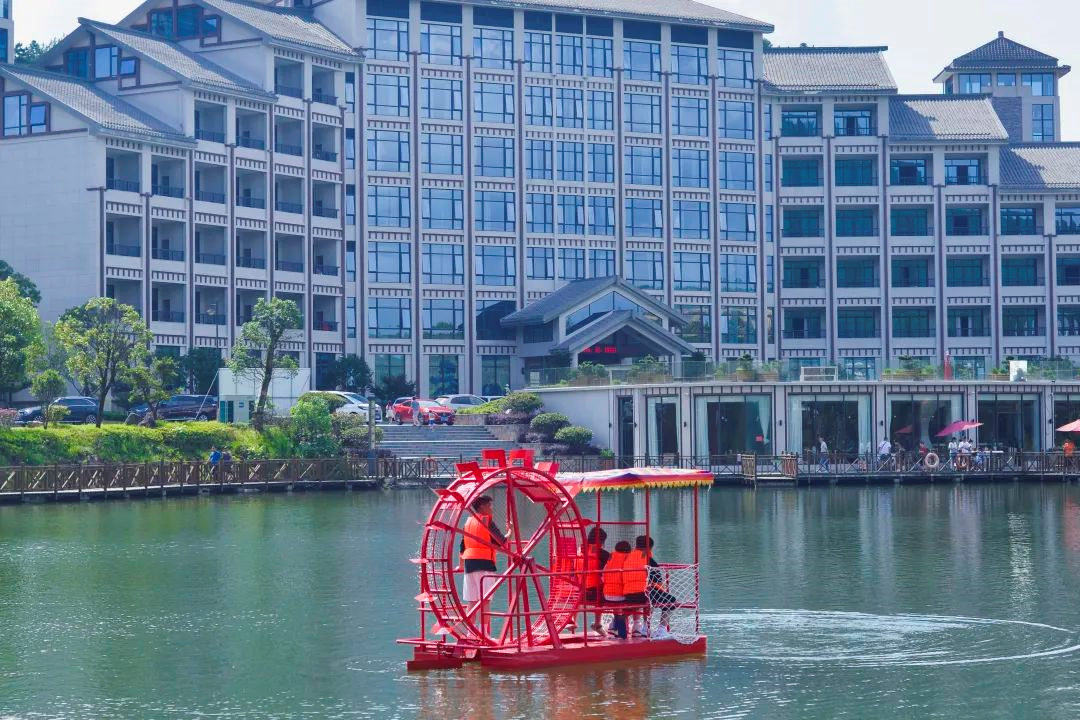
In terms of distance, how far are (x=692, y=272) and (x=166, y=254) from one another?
3536 centimetres

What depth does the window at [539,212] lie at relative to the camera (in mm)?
110812

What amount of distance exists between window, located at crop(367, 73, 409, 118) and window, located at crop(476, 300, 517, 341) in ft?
41.9

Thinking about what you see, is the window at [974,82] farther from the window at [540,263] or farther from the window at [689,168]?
the window at [540,263]

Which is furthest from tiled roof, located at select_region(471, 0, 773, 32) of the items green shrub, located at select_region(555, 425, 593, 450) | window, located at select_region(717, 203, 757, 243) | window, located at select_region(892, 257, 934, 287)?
green shrub, located at select_region(555, 425, 593, 450)

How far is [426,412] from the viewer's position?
299ft

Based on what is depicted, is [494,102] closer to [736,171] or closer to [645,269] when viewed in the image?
[645,269]

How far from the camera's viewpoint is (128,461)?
73375 mm

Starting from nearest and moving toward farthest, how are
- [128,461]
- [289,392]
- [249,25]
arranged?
[128,461]
[289,392]
[249,25]

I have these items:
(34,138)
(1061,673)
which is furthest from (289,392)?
(1061,673)

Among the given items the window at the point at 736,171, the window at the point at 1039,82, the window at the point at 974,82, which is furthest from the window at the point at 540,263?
the window at the point at 1039,82

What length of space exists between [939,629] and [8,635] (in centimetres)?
1793

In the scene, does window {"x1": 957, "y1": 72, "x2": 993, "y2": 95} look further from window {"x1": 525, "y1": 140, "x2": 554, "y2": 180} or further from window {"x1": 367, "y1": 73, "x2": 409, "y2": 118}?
window {"x1": 367, "y1": 73, "x2": 409, "y2": 118}

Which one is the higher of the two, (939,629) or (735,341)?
(735,341)

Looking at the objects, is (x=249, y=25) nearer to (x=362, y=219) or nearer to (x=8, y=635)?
(x=362, y=219)
